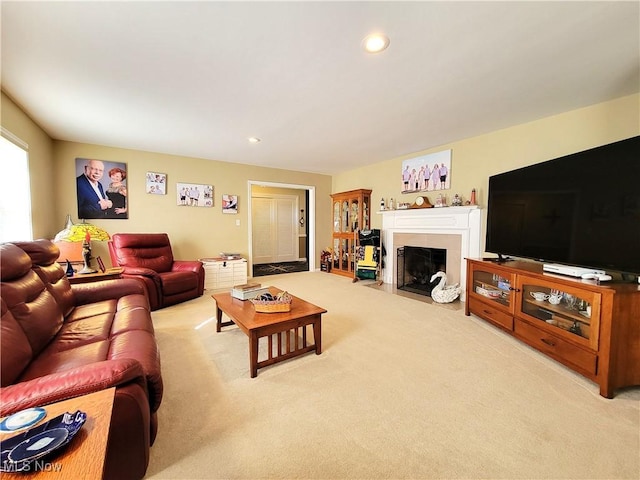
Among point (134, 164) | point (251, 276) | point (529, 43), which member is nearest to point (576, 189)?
point (529, 43)

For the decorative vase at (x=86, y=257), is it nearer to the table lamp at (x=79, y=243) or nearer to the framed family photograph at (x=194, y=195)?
the table lamp at (x=79, y=243)

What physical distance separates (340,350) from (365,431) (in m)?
0.87

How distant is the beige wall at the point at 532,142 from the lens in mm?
2471

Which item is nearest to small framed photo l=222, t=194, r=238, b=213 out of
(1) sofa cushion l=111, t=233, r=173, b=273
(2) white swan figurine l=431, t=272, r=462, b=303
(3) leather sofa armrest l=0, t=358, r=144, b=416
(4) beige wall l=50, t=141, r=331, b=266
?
(4) beige wall l=50, t=141, r=331, b=266

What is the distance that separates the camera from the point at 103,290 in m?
2.39

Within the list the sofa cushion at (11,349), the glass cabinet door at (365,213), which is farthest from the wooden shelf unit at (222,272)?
the sofa cushion at (11,349)

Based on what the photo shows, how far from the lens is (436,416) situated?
1.52 meters

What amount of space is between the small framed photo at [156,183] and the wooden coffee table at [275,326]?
2.92 metres

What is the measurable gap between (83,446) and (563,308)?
285cm

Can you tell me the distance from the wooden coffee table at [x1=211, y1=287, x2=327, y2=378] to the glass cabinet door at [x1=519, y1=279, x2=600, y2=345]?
5.84 ft

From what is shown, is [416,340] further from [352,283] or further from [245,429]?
[352,283]

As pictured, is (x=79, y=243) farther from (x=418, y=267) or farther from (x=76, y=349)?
(x=418, y=267)

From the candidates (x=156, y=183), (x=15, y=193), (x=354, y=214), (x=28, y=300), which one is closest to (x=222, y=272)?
(x=156, y=183)

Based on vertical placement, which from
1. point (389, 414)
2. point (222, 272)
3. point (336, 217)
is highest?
point (336, 217)
